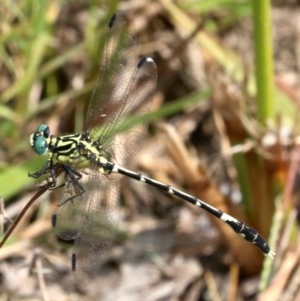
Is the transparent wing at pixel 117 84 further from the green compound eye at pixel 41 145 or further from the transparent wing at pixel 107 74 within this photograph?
the green compound eye at pixel 41 145

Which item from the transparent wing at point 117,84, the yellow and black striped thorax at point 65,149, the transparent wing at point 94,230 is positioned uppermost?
the transparent wing at point 117,84

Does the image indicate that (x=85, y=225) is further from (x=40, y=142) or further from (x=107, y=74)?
(x=107, y=74)

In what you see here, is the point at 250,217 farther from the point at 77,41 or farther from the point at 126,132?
the point at 77,41

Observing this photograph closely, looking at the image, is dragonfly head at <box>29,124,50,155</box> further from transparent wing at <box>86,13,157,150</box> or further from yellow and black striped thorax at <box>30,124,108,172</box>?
transparent wing at <box>86,13,157,150</box>

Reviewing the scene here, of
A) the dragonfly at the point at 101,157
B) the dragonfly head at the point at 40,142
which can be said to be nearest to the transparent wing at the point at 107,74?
the dragonfly at the point at 101,157

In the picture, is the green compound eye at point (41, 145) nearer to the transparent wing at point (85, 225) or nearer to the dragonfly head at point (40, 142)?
the dragonfly head at point (40, 142)

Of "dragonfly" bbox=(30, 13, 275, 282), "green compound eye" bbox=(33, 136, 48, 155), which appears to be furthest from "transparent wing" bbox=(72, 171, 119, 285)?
"green compound eye" bbox=(33, 136, 48, 155)

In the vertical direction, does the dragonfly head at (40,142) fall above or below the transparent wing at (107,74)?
below

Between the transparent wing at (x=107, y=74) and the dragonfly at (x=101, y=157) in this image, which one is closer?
Answer: the dragonfly at (x=101, y=157)

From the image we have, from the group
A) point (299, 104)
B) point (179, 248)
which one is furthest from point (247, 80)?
point (179, 248)

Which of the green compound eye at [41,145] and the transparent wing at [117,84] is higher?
the transparent wing at [117,84]
